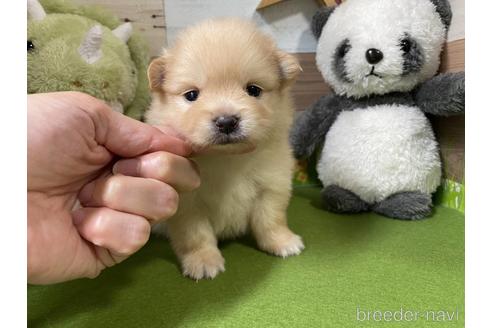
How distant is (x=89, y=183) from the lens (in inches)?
49.3

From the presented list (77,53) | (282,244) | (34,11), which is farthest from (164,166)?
(34,11)

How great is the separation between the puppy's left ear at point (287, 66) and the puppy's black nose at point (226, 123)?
0.41 m

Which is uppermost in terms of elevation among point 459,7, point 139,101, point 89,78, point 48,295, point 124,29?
point 459,7

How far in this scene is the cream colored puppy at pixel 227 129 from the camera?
140cm

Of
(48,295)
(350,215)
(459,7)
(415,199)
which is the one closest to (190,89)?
(48,295)

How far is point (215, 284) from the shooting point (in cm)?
144

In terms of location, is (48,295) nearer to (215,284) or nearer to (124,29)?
(215,284)

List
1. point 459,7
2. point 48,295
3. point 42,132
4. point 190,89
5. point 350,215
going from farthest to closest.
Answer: point 350,215 < point 459,7 < point 190,89 < point 48,295 < point 42,132

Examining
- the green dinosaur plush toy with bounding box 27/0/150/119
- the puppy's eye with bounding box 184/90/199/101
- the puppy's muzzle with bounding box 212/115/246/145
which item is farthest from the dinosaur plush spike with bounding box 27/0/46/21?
the puppy's muzzle with bounding box 212/115/246/145

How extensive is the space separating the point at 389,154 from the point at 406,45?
0.54 meters

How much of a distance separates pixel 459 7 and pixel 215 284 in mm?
1722

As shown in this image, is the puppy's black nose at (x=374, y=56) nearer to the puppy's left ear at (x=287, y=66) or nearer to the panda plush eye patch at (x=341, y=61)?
the panda plush eye patch at (x=341, y=61)

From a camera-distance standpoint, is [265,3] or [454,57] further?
[265,3]

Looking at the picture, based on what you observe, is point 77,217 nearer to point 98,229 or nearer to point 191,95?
point 98,229
